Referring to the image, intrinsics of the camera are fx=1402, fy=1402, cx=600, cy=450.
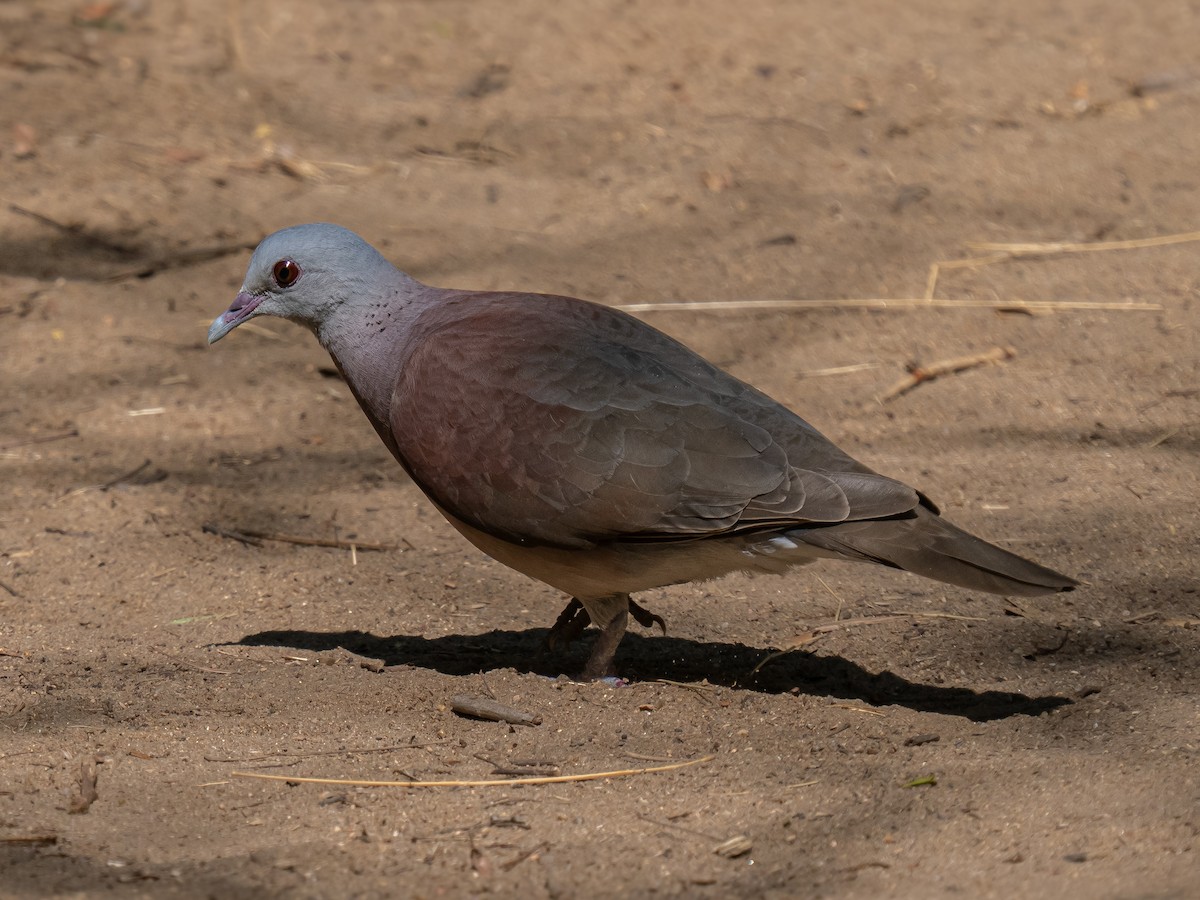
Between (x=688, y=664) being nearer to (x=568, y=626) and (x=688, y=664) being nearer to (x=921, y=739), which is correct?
(x=568, y=626)

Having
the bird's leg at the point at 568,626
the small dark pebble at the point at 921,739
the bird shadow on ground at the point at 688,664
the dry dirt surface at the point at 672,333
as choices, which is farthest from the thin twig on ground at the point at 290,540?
the small dark pebble at the point at 921,739

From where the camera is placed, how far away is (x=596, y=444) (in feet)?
12.4

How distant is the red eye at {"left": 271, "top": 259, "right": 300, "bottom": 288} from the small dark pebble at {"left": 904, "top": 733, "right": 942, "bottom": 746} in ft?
7.27

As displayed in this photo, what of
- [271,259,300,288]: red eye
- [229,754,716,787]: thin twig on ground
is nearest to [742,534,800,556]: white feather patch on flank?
[229,754,716,787]: thin twig on ground

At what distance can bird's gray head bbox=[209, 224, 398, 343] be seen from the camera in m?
4.20

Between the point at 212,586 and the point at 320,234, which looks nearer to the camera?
the point at 320,234

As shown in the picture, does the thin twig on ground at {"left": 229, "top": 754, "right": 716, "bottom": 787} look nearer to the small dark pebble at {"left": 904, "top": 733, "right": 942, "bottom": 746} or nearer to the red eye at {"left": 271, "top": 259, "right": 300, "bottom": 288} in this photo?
the small dark pebble at {"left": 904, "top": 733, "right": 942, "bottom": 746}

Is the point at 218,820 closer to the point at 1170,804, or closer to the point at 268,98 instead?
the point at 1170,804

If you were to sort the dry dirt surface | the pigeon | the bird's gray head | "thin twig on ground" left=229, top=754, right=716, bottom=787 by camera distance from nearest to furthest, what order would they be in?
the dry dirt surface → "thin twig on ground" left=229, top=754, right=716, bottom=787 → the pigeon → the bird's gray head

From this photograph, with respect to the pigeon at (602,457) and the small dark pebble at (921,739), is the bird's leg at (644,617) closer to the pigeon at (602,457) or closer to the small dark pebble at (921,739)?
the pigeon at (602,457)

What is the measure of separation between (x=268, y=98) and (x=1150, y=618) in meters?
6.21

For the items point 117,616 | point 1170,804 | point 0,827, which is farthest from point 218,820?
point 1170,804

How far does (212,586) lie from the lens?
15.4 ft

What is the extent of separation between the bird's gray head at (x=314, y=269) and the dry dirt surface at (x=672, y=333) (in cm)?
102
